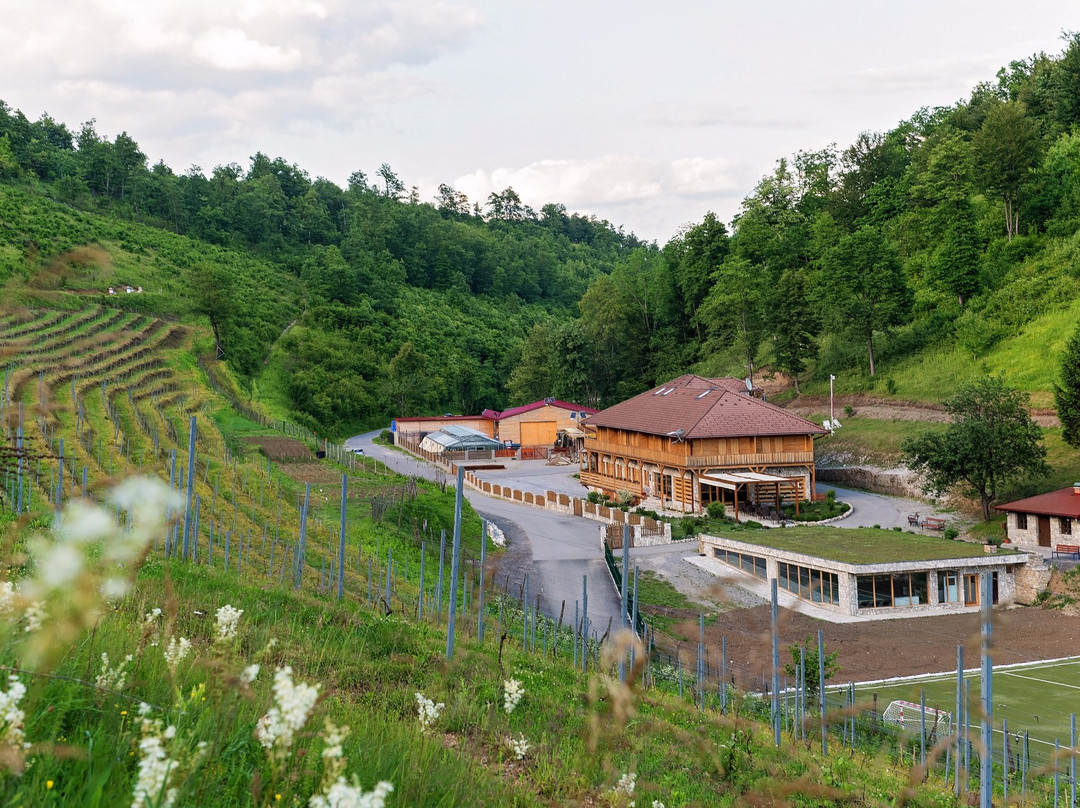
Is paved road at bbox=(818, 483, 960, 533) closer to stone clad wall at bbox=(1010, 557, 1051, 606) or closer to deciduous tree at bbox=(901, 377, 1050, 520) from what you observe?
deciduous tree at bbox=(901, 377, 1050, 520)

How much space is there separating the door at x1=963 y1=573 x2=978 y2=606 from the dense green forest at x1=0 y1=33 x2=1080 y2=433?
1762 cm

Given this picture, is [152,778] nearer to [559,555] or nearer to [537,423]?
[559,555]

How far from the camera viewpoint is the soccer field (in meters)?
14.6

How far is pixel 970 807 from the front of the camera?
9461 mm

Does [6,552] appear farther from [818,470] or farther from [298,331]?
[298,331]

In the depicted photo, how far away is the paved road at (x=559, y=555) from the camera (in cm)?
2208

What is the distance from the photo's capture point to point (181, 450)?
26.6m

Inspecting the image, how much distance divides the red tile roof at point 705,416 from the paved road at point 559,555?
768 cm

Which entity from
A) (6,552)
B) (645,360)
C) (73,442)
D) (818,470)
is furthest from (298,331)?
(6,552)

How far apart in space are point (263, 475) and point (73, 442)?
5930 mm

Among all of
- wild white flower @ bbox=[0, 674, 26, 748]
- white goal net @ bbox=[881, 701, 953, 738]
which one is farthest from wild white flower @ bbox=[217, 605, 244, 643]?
white goal net @ bbox=[881, 701, 953, 738]

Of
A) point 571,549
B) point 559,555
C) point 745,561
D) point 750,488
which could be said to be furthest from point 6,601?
point 750,488

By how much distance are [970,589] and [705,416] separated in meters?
16.3

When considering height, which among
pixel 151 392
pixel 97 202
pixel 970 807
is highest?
pixel 97 202
